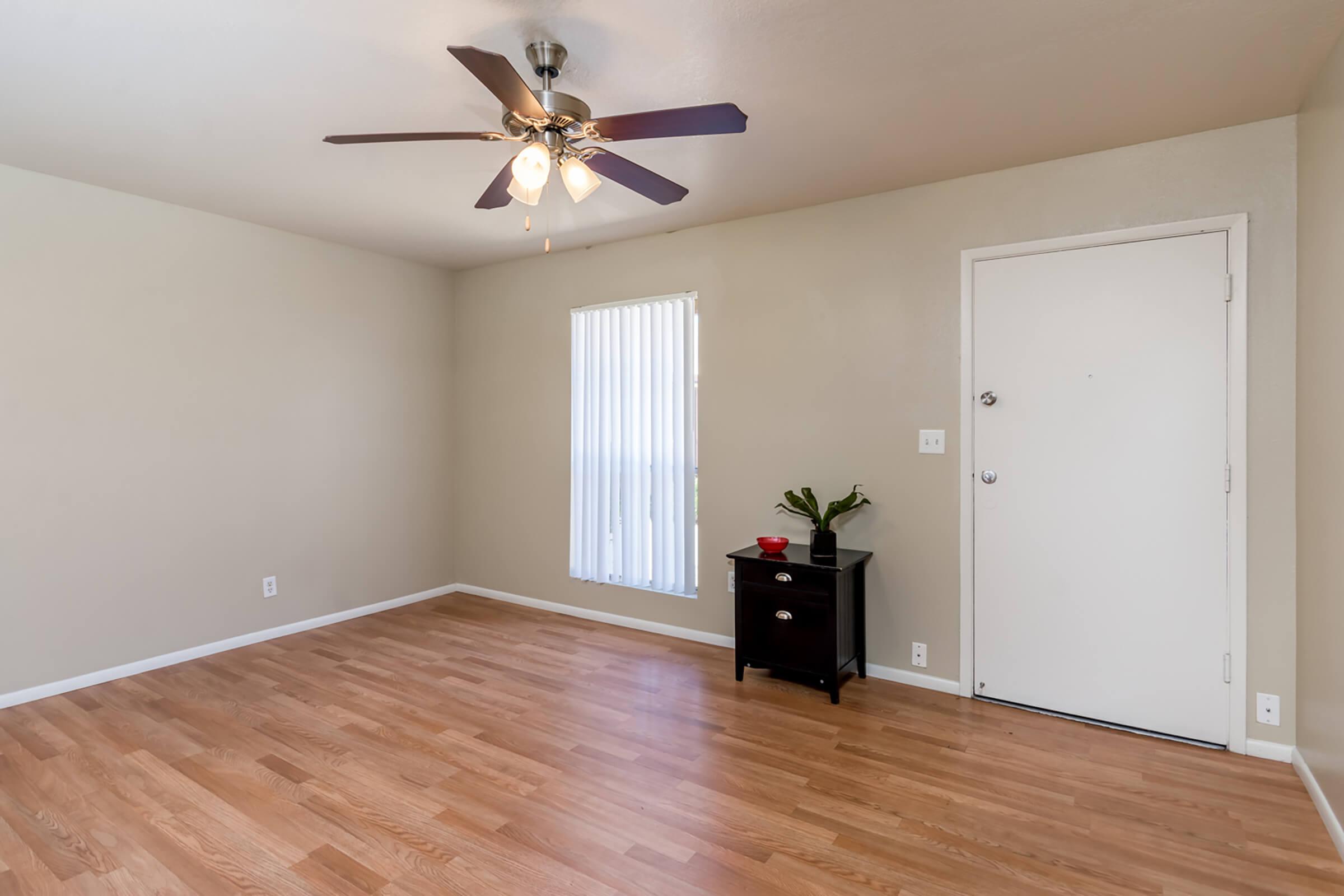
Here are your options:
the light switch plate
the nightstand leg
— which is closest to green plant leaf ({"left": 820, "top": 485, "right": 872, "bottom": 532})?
the nightstand leg

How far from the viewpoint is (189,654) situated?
387 centimetres

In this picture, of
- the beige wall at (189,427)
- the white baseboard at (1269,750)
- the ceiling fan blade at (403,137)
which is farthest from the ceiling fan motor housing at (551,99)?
the white baseboard at (1269,750)

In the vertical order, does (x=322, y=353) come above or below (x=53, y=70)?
below

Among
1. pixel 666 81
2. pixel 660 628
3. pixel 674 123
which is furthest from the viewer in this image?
pixel 660 628

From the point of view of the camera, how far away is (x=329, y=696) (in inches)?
132

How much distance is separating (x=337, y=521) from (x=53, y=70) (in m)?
2.89

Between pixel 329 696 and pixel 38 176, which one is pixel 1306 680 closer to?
pixel 329 696

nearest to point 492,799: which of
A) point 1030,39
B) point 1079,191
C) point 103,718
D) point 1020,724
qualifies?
point 103,718

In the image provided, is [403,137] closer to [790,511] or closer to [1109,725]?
[790,511]

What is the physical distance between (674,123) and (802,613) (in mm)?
2239

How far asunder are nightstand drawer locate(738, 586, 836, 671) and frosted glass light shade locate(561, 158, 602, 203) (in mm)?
2045

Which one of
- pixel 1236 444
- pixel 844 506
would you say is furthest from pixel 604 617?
pixel 1236 444

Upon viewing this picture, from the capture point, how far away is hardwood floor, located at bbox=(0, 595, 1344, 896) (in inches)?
79.4

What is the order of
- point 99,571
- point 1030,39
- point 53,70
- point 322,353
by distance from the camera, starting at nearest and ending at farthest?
point 1030,39
point 53,70
point 99,571
point 322,353
